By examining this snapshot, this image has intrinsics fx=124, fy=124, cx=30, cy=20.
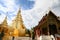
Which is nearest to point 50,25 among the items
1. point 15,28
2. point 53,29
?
point 53,29

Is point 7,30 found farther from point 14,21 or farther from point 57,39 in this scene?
point 57,39

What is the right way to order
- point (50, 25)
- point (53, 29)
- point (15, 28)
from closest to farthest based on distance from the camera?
point (50, 25), point (53, 29), point (15, 28)

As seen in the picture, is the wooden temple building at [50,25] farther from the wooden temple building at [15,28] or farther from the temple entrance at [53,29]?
the wooden temple building at [15,28]

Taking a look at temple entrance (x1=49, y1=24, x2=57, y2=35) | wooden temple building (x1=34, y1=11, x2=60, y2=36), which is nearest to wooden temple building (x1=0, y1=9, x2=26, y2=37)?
wooden temple building (x1=34, y1=11, x2=60, y2=36)

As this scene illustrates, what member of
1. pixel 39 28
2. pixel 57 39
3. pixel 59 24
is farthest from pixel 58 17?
pixel 57 39

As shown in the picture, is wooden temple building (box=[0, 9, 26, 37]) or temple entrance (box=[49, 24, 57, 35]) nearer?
temple entrance (box=[49, 24, 57, 35])

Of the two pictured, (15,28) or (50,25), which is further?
(15,28)

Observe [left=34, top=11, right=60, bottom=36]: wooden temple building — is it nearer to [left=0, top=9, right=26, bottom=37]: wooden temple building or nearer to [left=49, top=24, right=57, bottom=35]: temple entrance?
[left=49, top=24, right=57, bottom=35]: temple entrance

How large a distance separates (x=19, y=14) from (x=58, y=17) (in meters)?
5.94

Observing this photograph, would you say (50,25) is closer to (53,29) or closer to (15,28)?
(53,29)

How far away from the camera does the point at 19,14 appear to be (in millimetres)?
17188

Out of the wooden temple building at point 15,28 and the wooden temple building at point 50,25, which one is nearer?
the wooden temple building at point 50,25

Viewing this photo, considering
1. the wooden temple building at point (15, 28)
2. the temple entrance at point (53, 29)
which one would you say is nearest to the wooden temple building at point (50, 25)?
the temple entrance at point (53, 29)

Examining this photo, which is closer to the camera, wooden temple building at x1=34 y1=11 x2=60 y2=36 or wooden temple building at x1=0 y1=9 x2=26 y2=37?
wooden temple building at x1=34 y1=11 x2=60 y2=36
